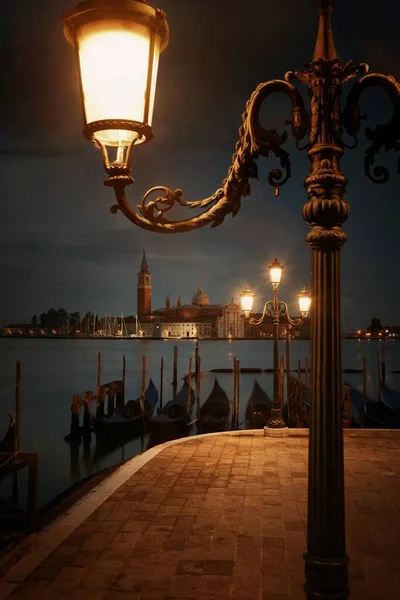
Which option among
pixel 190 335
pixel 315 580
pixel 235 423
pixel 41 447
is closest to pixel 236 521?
pixel 315 580

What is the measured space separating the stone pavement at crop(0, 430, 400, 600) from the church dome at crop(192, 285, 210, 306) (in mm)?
142370

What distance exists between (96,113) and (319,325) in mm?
1259

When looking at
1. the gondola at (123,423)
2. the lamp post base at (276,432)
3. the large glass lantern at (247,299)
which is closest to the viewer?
the lamp post base at (276,432)

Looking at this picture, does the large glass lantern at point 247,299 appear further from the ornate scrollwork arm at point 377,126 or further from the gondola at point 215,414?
the gondola at point 215,414

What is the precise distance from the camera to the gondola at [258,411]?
1922 centimetres

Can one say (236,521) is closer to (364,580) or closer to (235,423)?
(364,580)

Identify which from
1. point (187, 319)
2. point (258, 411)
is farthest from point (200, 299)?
point (258, 411)

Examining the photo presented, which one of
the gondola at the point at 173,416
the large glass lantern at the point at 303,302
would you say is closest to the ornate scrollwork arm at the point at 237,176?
the large glass lantern at the point at 303,302

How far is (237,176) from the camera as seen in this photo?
8.96 feet

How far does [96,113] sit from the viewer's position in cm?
239

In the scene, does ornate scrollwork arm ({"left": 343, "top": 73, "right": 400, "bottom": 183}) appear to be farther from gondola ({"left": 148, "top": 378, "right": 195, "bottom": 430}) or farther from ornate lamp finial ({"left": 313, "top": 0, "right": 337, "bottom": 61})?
gondola ({"left": 148, "top": 378, "right": 195, "bottom": 430})

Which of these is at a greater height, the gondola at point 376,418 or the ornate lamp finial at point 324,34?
the ornate lamp finial at point 324,34

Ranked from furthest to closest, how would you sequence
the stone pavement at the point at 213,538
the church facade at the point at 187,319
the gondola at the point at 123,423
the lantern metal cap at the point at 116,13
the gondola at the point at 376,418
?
the church facade at the point at 187,319 < the gondola at the point at 123,423 < the gondola at the point at 376,418 < the stone pavement at the point at 213,538 < the lantern metal cap at the point at 116,13

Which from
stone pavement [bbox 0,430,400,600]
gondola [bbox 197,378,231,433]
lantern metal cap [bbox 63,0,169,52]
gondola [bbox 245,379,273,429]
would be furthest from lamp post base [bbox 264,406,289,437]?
gondola [bbox 197,378,231,433]
